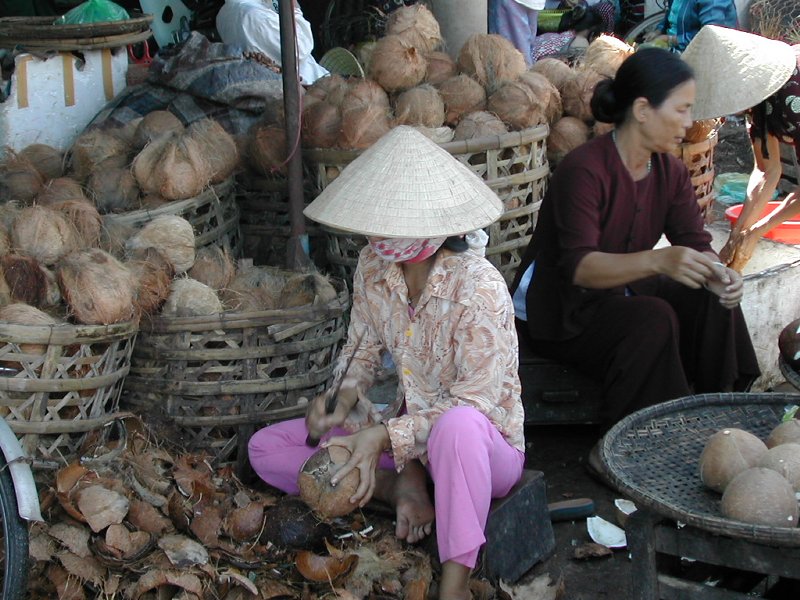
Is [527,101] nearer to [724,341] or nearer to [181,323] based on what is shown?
[724,341]

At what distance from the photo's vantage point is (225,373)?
10.5 feet

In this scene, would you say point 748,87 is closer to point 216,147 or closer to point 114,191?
point 216,147

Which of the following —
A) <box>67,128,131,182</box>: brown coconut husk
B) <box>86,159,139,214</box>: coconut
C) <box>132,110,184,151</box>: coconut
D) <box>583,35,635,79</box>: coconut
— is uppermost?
<box>583,35,635,79</box>: coconut

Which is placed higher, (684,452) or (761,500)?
(761,500)

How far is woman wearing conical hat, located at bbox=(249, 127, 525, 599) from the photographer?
250cm

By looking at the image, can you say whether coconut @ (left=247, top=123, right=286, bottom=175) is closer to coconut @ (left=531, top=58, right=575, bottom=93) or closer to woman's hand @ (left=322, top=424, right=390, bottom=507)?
coconut @ (left=531, top=58, right=575, bottom=93)

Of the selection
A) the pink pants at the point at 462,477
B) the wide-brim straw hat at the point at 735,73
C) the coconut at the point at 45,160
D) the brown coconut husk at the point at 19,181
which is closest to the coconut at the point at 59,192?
the brown coconut husk at the point at 19,181

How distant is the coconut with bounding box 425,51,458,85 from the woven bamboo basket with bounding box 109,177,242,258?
3.18 feet

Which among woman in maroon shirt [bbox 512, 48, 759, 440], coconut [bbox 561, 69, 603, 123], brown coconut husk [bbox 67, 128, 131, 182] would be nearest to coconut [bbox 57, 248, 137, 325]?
brown coconut husk [bbox 67, 128, 131, 182]

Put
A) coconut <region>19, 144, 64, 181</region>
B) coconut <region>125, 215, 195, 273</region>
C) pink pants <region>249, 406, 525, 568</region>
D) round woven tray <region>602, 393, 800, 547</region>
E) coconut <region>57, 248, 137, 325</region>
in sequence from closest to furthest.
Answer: round woven tray <region>602, 393, 800, 547</region> → pink pants <region>249, 406, 525, 568</region> → coconut <region>57, 248, 137, 325</region> → coconut <region>125, 215, 195, 273</region> → coconut <region>19, 144, 64, 181</region>

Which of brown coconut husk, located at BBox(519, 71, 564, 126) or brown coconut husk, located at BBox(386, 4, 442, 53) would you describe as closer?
brown coconut husk, located at BBox(519, 71, 564, 126)

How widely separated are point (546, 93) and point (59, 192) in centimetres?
199

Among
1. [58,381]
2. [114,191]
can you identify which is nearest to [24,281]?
[58,381]

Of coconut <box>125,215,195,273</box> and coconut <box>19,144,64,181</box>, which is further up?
coconut <box>19,144,64,181</box>
